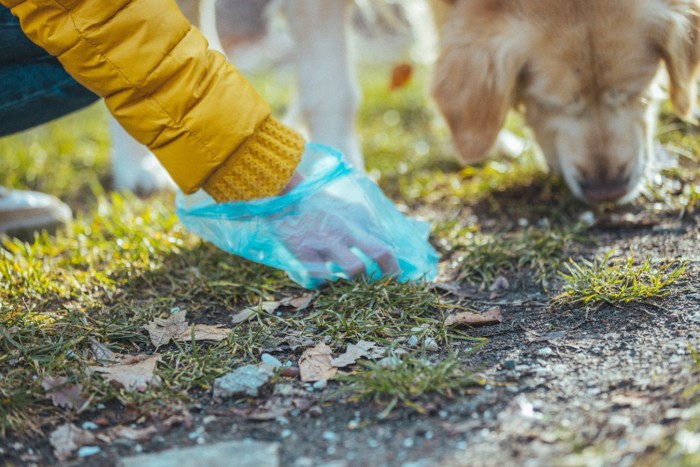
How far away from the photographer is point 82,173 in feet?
13.5

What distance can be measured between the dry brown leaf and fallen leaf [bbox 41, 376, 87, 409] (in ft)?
1.69

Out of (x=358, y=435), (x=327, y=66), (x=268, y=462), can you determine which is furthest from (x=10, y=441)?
(x=327, y=66)

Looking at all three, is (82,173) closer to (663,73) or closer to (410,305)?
(410,305)

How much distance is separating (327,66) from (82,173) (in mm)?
1534

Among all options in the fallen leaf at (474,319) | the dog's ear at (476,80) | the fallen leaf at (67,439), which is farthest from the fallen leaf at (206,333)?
the dog's ear at (476,80)

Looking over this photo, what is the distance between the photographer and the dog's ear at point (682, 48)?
9.03 feet

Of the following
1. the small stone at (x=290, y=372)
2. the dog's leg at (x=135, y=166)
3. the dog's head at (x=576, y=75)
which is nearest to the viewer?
the small stone at (x=290, y=372)

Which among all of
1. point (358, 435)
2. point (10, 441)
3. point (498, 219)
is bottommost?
point (498, 219)

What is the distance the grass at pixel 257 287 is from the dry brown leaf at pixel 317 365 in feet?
0.15

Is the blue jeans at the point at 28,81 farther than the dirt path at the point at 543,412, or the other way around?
the blue jeans at the point at 28,81

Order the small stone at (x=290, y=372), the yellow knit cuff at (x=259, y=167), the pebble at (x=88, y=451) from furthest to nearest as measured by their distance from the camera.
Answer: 1. the yellow knit cuff at (x=259, y=167)
2. the small stone at (x=290, y=372)
3. the pebble at (x=88, y=451)

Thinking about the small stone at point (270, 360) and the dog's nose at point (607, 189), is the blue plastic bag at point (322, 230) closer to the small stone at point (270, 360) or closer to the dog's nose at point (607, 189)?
the small stone at point (270, 360)

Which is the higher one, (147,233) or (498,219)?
(147,233)

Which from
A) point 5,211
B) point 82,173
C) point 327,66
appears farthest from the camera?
point 82,173
